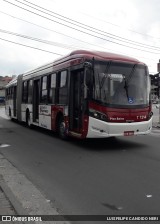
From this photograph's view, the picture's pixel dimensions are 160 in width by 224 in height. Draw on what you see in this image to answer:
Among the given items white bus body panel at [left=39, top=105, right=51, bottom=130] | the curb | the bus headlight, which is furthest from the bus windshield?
white bus body panel at [left=39, top=105, right=51, bottom=130]

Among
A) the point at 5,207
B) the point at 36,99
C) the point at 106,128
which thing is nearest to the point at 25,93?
the point at 36,99

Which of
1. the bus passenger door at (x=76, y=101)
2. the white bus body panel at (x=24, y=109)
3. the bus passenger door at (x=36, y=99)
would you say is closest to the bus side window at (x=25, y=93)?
the white bus body panel at (x=24, y=109)

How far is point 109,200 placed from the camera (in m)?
6.25

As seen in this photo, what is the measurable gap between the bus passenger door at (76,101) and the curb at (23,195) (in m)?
4.09

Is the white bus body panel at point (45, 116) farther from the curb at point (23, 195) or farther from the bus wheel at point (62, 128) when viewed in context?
the curb at point (23, 195)

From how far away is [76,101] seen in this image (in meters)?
12.8

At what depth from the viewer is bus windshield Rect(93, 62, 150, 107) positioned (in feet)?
38.3

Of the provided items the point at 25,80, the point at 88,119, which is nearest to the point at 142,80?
the point at 88,119

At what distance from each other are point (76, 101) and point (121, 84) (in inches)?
69.6

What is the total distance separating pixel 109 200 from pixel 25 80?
50.0 ft

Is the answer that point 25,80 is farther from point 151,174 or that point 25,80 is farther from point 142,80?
point 151,174

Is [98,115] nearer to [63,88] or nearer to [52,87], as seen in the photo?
[63,88]

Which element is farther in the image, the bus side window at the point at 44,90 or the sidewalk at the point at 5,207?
the bus side window at the point at 44,90

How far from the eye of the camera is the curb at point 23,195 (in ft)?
18.4
